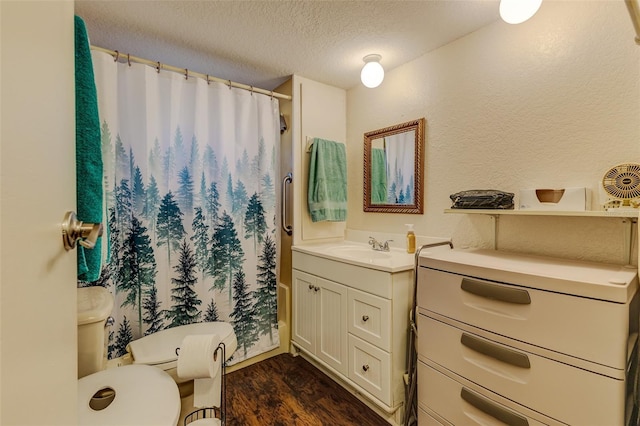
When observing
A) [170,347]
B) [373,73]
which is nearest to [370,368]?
[170,347]

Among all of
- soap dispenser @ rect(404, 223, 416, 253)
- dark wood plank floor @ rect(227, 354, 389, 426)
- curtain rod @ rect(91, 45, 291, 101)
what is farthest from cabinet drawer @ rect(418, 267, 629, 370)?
curtain rod @ rect(91, 45, 291, 101)

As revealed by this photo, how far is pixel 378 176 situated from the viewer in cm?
228

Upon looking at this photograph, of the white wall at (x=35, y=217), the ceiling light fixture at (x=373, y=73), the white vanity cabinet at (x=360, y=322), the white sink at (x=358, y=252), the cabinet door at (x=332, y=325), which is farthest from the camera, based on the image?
the white sink at (x=358, y=252)

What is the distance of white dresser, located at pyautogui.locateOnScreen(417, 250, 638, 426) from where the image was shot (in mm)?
881

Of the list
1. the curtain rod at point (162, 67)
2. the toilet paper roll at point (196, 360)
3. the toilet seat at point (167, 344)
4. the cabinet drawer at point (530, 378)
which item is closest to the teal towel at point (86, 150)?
the toilet paper roll at point (196, 360)

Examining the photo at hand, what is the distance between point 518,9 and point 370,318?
161cm

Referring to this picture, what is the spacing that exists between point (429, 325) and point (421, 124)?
1.28m

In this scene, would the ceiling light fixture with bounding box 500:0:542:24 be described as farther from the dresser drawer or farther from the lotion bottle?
the dresser drawer

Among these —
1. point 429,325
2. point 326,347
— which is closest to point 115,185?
point 326,347

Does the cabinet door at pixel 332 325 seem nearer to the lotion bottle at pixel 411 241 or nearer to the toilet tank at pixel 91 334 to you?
the lotion bottle at pixel 411 241

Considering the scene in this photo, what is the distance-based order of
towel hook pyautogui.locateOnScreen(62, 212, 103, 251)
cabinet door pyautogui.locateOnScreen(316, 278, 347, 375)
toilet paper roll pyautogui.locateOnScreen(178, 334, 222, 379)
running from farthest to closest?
cabinet door pyautogui.locateOnScreen(316, 278, 347, 375) → toilet paper roll pyautogui.locateOnScreen(178, 334, 222, 379) → towel hook pyautogui.locateOnScreen(62, 212, 103, 251)

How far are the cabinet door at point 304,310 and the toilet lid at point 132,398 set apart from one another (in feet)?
3.42

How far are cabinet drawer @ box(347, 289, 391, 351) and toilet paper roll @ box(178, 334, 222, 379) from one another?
81cm

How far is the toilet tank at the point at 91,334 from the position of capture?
3.90 ft
